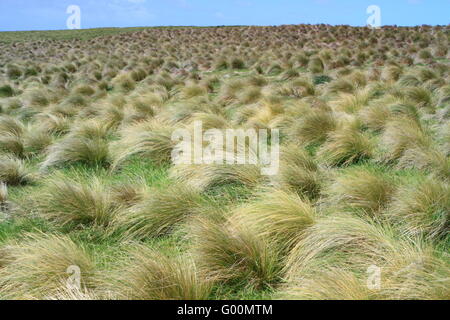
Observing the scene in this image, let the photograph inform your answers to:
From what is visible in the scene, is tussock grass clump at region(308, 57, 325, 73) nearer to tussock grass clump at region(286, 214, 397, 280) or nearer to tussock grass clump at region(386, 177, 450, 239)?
tussock grass clump at region(386, 177, 450, 239)

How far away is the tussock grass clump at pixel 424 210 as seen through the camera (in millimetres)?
3465

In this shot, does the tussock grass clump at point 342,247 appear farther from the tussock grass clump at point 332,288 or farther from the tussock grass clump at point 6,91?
the tussock grass clump at point 6,91

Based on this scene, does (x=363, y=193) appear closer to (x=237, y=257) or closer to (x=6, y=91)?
(x=237, y=257)

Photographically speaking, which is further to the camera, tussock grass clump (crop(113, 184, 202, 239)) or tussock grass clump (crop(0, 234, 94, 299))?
tussock grass clump (crop(113, 184, 202, 239))

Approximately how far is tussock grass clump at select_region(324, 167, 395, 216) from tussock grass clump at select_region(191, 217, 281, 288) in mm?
1005

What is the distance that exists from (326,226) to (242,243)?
0.64 m

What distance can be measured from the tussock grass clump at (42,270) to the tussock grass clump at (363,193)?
218cm

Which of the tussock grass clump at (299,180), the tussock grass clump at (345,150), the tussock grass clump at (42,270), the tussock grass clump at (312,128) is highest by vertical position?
the tussock grass clump at (312,128)

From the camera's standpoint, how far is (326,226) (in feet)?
10.9

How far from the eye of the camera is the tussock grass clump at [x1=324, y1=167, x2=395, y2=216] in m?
3.92

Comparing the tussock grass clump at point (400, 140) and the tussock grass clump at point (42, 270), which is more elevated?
the tussock grass clump at point (400, 140)

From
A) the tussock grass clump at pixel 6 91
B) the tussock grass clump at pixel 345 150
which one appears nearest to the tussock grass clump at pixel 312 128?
the tussock grass clump at pixel 345 150

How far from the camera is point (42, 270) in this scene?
297 centimetres

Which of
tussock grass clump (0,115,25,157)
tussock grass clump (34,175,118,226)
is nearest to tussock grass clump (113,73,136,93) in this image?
tussock grass clump (0,115,25,157)
